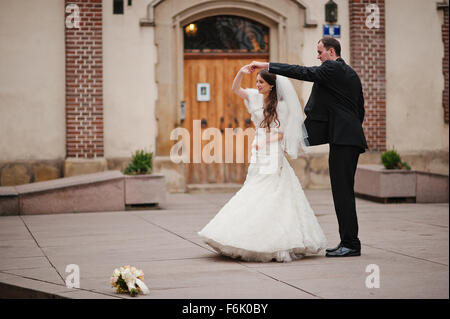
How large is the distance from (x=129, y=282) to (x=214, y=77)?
30.4ft

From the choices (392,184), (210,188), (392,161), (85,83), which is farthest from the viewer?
(210,188)

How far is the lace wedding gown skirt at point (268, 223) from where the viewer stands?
6172 mm

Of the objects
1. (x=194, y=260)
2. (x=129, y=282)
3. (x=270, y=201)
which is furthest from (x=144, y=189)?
(x=129, y=282)

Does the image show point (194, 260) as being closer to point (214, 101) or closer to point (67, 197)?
point (67, 197)

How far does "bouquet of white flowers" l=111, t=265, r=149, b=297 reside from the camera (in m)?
4.89

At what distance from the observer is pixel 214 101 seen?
13805 mm

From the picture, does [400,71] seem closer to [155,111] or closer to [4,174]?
[155,111]

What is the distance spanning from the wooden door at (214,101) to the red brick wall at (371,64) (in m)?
2.19

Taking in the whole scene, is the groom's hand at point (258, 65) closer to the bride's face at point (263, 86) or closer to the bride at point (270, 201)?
the bride at point (270, 201)

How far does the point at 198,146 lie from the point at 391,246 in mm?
7372

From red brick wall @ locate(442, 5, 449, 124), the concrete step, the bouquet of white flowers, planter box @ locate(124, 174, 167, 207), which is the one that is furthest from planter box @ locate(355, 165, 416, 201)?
the bouquet of white flowers
